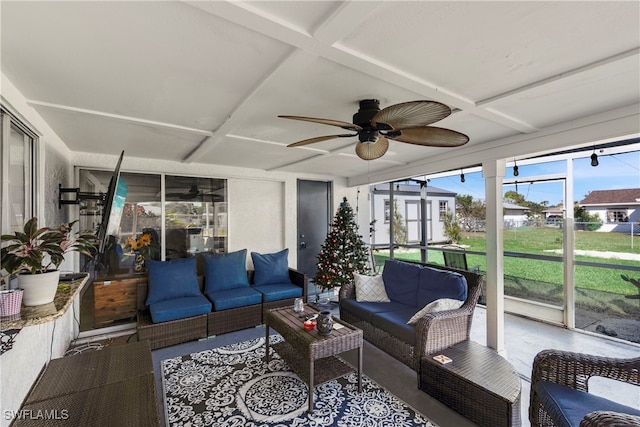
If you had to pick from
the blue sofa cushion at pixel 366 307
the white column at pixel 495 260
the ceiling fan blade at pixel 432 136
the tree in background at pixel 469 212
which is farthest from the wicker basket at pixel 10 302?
the tree in background at pixel 469 212

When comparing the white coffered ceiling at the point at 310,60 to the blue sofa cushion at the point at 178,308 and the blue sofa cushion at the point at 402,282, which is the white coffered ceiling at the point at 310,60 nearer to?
the blue sofa cushion at the point at 402,282

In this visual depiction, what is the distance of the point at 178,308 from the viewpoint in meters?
3.45

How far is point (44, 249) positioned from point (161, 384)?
70.4 inches

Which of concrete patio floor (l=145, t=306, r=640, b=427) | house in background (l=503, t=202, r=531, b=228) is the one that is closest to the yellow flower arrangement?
concrete patio floor (l=145, t=306, r=640, b=427)

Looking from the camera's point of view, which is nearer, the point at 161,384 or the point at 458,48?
the point at 458,48

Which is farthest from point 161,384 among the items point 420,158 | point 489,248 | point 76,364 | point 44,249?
point 420,158

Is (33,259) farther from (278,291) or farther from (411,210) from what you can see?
(411,210)

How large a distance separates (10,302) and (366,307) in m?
3.02

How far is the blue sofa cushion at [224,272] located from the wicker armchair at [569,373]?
3553 mm

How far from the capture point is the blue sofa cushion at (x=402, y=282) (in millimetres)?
3488

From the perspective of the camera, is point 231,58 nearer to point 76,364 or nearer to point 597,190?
point 76,364

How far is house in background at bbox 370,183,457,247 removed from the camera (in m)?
5.91

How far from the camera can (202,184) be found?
4609mm

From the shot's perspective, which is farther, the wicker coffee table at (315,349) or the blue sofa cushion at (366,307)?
the blue sofa cushion at (366,307)
